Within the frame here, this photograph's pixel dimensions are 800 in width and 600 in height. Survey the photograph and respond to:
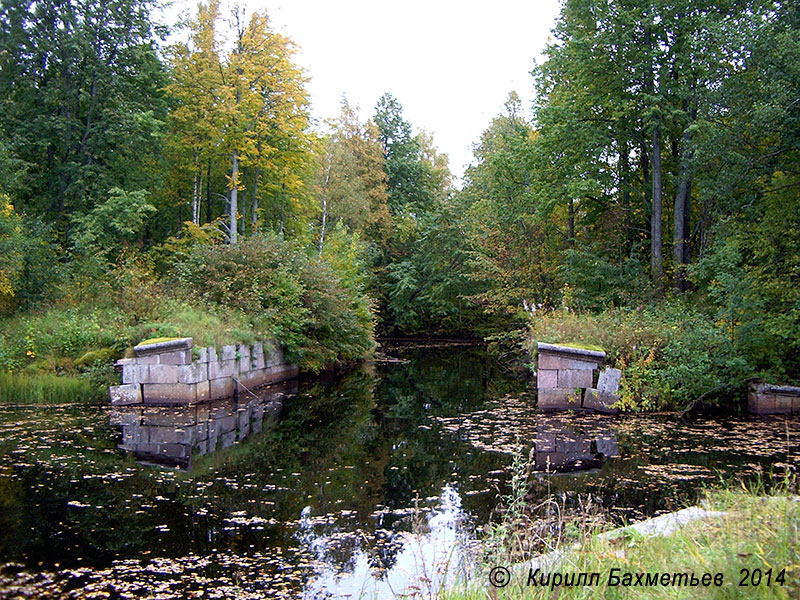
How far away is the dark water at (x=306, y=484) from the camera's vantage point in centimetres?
481

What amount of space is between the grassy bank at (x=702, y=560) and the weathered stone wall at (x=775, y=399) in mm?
7865

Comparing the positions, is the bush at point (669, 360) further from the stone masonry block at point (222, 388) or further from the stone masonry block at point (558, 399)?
the stone masonry block at point (222, 388)

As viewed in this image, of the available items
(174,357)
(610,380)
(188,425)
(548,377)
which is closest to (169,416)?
(188,425)

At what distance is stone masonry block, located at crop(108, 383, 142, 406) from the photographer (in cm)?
→ 1179

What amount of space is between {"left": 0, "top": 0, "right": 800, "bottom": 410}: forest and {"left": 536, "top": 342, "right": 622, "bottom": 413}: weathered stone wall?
0.40 m

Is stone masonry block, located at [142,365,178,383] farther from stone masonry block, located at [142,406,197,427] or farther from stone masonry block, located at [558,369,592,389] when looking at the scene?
stone masonry block, located at [558,369,592,389]

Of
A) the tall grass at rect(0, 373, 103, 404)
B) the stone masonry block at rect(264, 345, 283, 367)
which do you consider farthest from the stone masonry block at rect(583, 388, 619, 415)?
the tall grass at rect(0, 373, 103, 404)

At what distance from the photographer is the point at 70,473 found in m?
7.30

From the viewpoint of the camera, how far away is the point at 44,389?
464 inches

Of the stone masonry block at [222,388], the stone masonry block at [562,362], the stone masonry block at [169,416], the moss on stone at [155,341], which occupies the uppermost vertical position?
the moss on stone at [155,341]

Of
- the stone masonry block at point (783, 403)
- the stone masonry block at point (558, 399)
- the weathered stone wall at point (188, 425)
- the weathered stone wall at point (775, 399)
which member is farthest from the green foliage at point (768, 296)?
the weathered stone wall at point (188, 425)

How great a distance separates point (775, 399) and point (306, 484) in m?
8.37

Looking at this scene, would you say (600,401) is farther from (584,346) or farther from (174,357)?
(174,357)

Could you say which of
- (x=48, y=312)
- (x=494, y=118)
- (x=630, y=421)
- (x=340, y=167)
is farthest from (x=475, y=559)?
(x=494, y=118)
